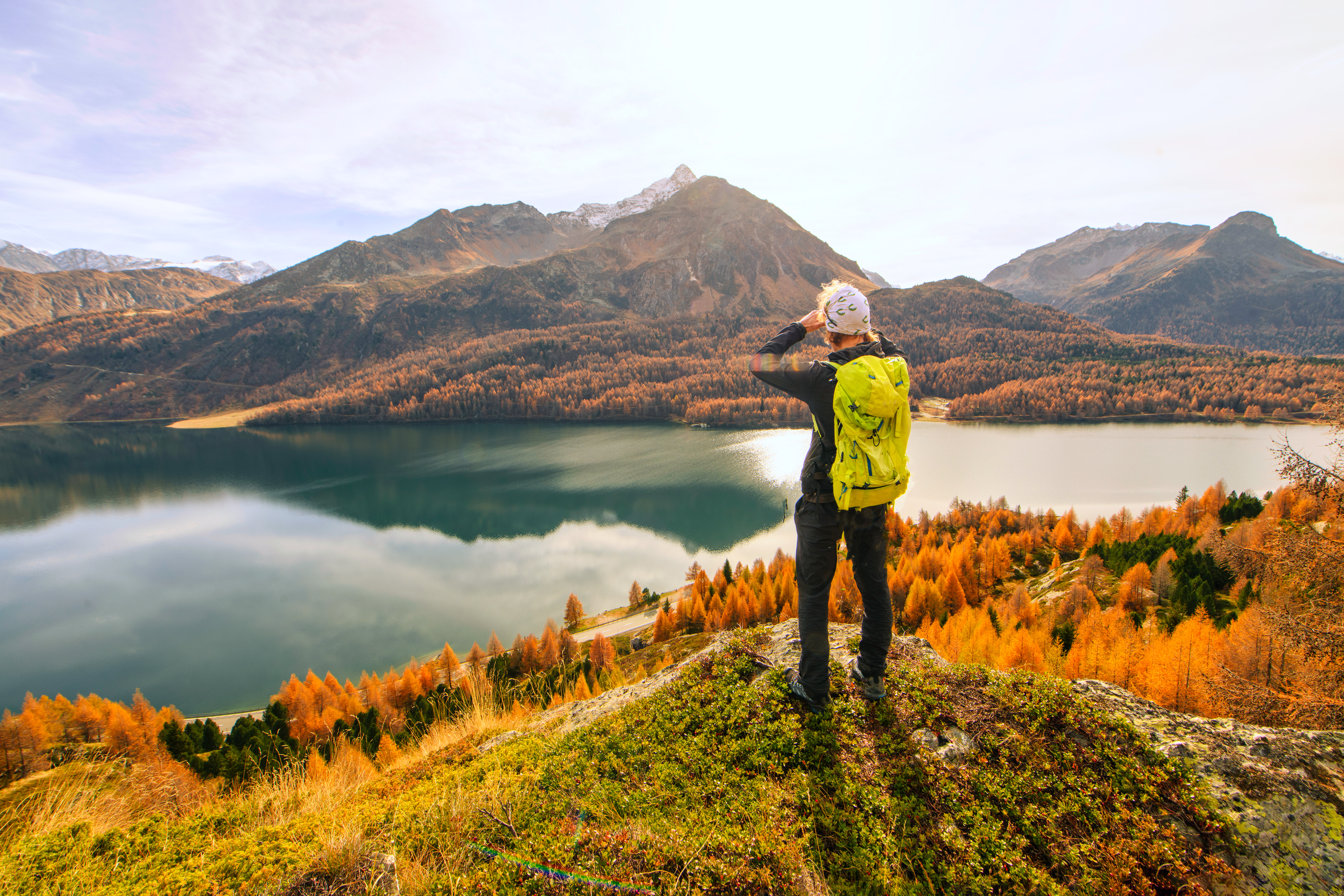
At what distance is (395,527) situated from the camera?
62.4 m

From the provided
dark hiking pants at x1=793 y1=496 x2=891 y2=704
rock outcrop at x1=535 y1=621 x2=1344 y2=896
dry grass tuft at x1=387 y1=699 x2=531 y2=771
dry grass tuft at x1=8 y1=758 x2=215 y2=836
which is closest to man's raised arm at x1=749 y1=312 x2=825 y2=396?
dark hiking pants at x1=793 y1=496 x2=891 y2=704

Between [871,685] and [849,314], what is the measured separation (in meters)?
3.49

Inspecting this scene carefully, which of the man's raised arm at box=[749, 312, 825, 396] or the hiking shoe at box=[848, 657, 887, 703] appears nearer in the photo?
the hiking shoe at box=[848, 657, 887, 703]

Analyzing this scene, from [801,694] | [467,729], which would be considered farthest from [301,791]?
[801,694]

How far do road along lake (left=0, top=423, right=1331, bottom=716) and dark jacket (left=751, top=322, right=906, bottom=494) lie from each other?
120 feet

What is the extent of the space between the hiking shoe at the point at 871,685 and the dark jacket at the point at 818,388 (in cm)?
182

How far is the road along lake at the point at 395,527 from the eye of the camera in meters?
35.7

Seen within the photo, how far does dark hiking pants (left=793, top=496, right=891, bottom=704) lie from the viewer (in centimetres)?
483

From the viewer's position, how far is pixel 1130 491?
60.1 meters

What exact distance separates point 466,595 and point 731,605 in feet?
78.2

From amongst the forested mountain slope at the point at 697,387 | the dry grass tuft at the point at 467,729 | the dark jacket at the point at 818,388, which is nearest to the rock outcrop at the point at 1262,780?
the dark jacket at the point at 818,388

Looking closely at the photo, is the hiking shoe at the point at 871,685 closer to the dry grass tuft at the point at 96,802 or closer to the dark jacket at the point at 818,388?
the dark jacket at the point at 818,388

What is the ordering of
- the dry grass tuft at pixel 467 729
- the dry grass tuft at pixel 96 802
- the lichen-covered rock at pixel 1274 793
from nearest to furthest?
1. the lichen-covered rock at pixel 1274 793
2. the dry grass tuft at pixel 96 802
3. the dry grass tuft at pixel 467 729

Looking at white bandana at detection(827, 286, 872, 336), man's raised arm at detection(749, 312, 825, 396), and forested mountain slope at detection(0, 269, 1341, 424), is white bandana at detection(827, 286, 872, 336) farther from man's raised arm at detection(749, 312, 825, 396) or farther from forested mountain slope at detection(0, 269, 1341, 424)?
forested mountain slope at detection(0, 269, 1341, 424)
